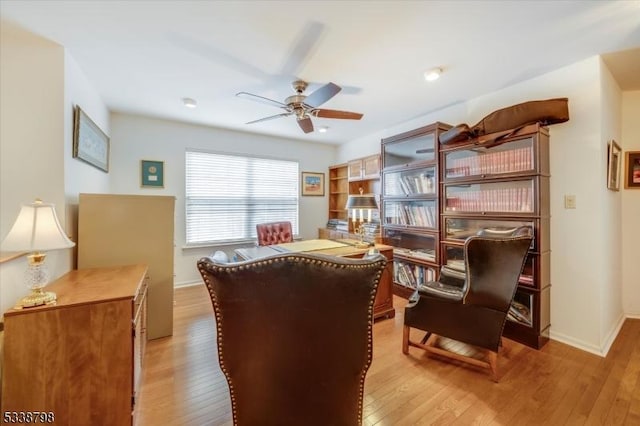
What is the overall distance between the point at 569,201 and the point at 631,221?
3.99 ft

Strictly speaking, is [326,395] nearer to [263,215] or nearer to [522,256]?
[522,256]

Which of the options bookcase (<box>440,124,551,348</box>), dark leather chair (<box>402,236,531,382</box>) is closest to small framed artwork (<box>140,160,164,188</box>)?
dark leather chair (<box>402,236,531,382</box>)

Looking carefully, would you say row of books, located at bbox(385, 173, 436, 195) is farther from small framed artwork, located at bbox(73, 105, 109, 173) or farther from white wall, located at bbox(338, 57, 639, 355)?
small framed artwork, located at bbox(73, 105, 109, 173)

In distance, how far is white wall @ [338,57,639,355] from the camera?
7.11ft

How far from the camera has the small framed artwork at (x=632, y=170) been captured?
2.72 metres

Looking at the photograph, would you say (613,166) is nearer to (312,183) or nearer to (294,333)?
(294,333)

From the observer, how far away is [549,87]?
7.89ft

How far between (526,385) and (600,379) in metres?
0.57

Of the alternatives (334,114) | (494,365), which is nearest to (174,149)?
(334,114)

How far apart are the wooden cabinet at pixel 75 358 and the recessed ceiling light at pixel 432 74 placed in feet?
9.25

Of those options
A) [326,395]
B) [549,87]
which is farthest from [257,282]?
[549,87]

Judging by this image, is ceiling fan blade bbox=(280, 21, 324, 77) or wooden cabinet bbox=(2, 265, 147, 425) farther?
ceiling fan blade bbox=(280, 21, 324, 77)

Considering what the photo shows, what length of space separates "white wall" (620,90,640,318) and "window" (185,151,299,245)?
14.1ft

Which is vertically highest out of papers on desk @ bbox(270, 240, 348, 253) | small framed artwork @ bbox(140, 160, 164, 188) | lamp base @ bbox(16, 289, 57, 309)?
small framed artwork @ bbox(140, 160, 164, 188)
